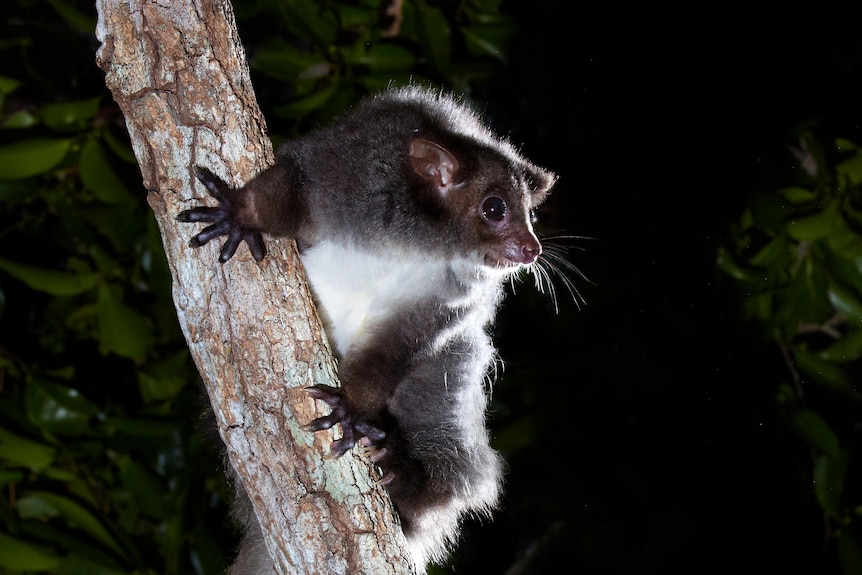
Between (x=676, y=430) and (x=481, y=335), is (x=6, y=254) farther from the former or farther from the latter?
(x=676, y=430)

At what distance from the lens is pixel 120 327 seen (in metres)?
3.02

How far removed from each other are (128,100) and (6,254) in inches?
93.9

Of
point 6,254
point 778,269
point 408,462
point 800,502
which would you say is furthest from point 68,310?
point 800,502

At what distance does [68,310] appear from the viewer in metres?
3.53

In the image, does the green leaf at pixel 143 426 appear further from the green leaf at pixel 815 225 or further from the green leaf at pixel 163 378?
the green leaf at pixel 815 225

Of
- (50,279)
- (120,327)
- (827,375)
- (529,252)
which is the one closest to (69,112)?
(50,279)

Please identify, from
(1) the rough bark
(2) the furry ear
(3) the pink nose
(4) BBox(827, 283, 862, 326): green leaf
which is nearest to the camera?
(1) the rough bark

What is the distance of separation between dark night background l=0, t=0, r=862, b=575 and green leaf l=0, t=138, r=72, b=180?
68 cm

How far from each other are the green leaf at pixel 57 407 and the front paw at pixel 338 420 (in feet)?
5.67

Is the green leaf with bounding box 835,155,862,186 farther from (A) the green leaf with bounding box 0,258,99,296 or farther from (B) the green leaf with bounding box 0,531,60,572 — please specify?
(B) the green leaf with bounding box 0,531,60,572

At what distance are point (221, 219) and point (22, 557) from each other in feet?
6.35

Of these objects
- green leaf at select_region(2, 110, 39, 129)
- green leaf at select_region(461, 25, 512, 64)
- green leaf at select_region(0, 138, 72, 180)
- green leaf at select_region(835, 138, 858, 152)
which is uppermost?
green leaf at select_region(835, 138, 858, 152)

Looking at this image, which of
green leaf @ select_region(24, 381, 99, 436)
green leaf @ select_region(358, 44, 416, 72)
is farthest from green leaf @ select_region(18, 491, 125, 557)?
green leaf @ select_region(358, 44, 416, 72)

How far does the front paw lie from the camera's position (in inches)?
67.4
